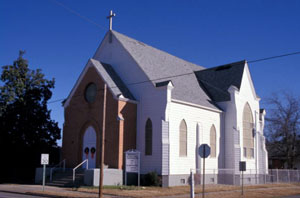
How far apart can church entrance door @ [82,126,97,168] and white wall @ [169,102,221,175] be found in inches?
261

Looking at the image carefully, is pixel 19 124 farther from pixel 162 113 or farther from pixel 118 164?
pixel 162 113

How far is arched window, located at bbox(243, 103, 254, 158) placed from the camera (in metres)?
35.3

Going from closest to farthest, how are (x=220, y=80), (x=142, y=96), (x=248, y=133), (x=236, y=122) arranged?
(x=142, y=96), (x=236, y=122), (x=248, y=133), (x=220, y=80)

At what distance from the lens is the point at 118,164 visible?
26938mm

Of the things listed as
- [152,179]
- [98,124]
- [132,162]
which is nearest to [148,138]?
[132,162]

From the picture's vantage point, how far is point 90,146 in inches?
1168

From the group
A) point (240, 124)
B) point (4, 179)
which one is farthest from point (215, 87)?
point (4, 179)

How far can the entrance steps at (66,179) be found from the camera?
26156 millimetres

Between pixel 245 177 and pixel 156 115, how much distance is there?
40.9 feet

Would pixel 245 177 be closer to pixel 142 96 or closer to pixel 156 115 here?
pixel 156 115

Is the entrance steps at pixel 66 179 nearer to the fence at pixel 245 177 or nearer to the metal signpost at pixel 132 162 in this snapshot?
the metal signpost at pixel 132 162

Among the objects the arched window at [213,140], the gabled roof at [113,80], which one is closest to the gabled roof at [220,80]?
the arched window at [213,140]

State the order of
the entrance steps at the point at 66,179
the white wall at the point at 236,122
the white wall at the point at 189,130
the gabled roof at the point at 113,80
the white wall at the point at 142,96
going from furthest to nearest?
the white wall at the point at 236,122
the gabled roof at the point at 113,80
the white wall at the point at 189,130
the white wall at the point at 142,96
the entrance steps at the point at 66,179

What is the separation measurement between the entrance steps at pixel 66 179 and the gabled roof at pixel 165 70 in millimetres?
9439
